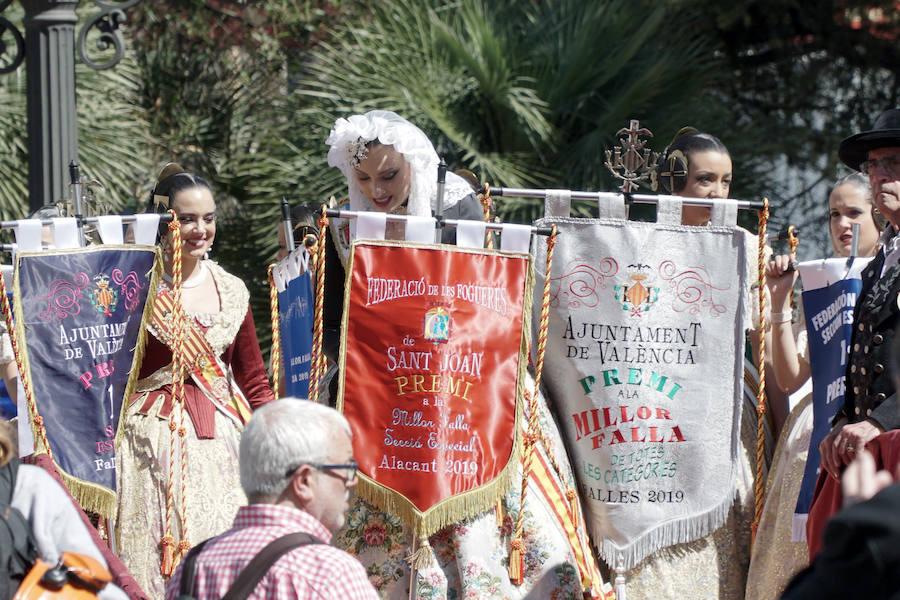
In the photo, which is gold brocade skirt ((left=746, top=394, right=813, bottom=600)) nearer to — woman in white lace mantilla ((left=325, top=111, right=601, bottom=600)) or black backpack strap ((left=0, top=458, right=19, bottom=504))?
woman in white lace mantilla ((left=325, top=111, right=601, bottom=600))

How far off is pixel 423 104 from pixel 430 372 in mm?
4415

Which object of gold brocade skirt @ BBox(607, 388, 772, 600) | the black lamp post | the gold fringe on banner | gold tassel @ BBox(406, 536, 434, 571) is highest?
the black lamp post

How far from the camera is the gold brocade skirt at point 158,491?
4504mm

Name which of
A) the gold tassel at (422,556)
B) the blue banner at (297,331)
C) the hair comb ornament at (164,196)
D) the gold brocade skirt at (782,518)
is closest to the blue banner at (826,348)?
the gold brocade skirt at (782,518)

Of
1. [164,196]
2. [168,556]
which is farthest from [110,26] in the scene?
[168,556]

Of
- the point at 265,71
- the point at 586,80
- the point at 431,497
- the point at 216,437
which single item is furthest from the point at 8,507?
the point at 265,71

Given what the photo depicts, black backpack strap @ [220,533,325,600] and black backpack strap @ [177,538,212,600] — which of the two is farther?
black backpack strap @ [177,538,212,600]

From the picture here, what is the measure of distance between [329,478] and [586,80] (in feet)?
20.3

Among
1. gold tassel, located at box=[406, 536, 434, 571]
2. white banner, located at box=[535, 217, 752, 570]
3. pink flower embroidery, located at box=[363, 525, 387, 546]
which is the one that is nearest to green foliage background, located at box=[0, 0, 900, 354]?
white banner, located at box=[535, 217, 752, 570]

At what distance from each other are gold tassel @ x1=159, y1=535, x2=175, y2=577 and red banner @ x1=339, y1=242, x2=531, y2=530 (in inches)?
32.2

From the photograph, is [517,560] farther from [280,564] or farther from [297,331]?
[280,564]

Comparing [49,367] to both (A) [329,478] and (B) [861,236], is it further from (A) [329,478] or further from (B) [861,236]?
(B) [861,236]

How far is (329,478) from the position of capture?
8.97ft

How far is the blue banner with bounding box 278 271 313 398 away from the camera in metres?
4.66
